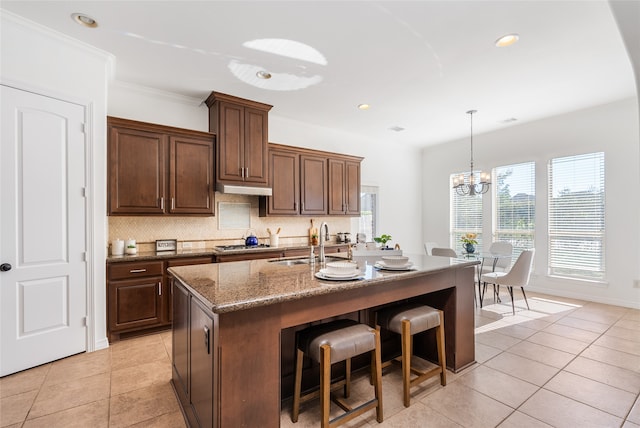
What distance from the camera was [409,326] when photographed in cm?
213

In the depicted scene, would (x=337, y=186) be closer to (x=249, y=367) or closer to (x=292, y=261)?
(x=292, y=261)

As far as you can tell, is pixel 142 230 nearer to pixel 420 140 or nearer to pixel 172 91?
pixel 172 91

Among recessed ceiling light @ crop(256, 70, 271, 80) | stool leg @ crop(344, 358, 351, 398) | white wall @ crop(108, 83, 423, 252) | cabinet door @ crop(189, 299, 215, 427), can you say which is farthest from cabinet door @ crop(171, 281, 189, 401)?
white wall @ crop(108, 83, 423, 252)

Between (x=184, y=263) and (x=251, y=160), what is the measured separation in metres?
1.65

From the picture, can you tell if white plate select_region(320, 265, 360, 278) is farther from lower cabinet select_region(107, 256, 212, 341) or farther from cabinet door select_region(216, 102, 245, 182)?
cabinet door select_region(216, 102, 245, 182)

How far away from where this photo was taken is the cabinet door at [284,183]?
15.3 feet

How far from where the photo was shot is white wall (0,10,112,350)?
8.44ft

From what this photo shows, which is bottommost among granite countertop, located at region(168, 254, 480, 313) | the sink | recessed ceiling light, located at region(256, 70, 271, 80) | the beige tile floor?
the beige tile floor

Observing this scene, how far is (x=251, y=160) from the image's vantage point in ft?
14.3

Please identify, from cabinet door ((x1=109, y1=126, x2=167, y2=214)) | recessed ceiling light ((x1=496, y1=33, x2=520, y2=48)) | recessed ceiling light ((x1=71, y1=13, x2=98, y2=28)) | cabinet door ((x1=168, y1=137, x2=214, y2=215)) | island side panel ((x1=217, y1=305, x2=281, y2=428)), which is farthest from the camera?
cabinet door ((x1=168, y1=137, x2=214, y2=215))

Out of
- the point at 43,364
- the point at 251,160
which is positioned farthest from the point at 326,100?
the point at 43,364

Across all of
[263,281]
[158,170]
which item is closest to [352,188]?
[158,170]

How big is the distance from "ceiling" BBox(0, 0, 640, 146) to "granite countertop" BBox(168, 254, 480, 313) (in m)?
2.06

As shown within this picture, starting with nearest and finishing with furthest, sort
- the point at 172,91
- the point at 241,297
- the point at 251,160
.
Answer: the point at 241,297 < the point at 172,91 < the point at 251,160
